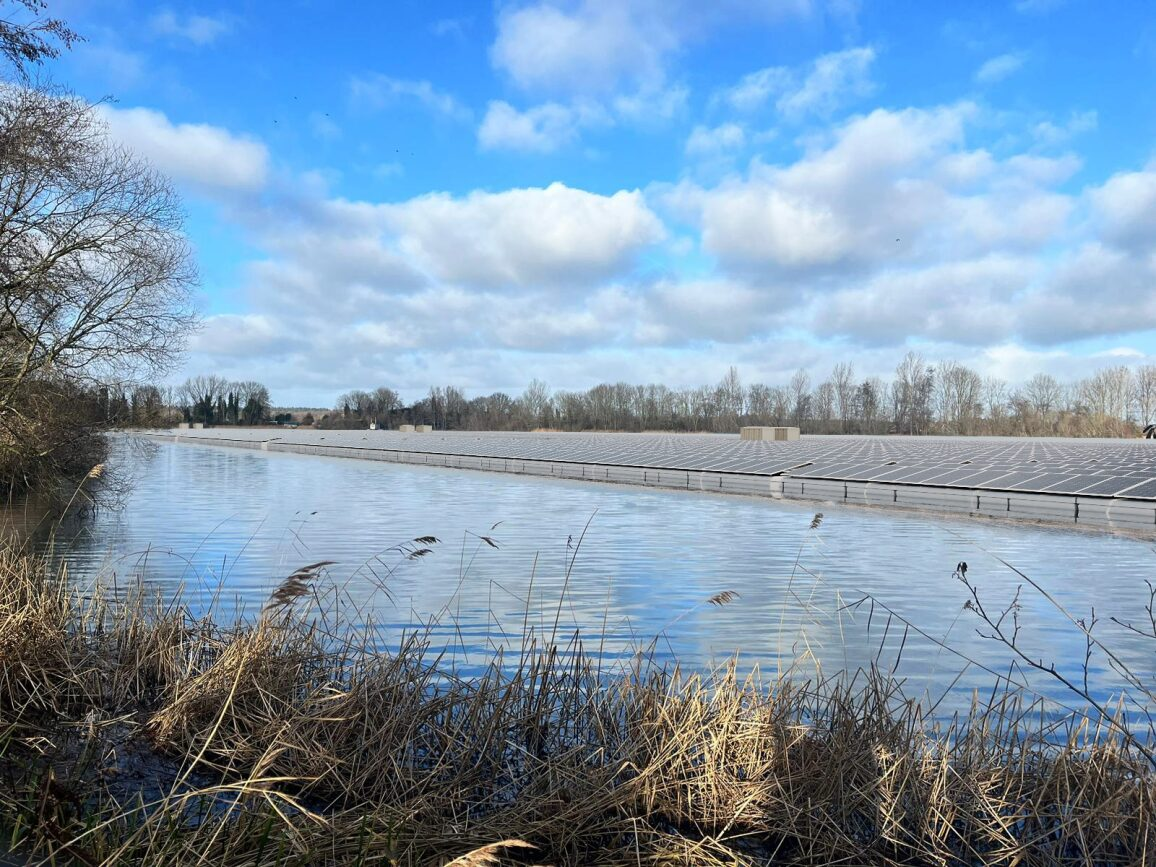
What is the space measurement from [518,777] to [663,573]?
9.04 metres

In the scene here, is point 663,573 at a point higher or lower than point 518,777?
lower

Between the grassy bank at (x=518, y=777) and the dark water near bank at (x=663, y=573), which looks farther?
the dark water near bank at (x=663, y=573)

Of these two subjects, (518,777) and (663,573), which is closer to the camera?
(518,777)

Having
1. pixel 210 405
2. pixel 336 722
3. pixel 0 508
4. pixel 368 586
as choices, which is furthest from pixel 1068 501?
pixel 210 405

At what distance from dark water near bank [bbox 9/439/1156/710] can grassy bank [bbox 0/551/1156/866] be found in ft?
2.26

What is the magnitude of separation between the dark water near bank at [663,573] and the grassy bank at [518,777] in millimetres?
688

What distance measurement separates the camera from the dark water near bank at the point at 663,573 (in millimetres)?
8984

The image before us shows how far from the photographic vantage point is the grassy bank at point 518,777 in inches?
156

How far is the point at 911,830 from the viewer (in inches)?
178

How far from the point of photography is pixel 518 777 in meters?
5.13

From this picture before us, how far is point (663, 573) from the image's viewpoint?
14.0m

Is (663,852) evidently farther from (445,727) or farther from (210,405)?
(210,405)

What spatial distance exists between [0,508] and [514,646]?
21188 millimetres

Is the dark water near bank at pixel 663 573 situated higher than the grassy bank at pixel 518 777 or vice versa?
the grassy bank at pixel 518 777
